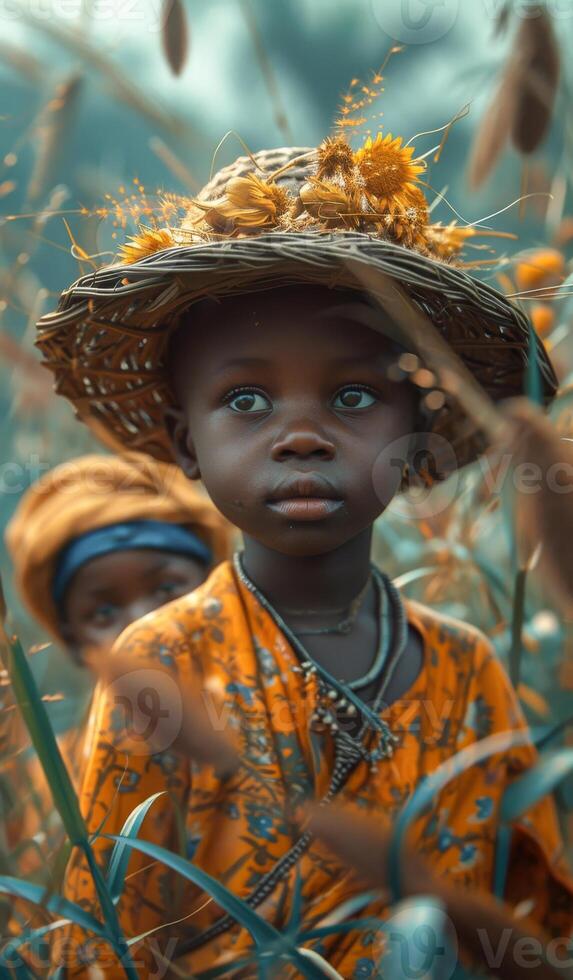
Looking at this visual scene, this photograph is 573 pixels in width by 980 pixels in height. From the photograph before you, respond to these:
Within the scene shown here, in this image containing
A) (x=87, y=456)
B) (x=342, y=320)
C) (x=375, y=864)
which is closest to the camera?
(x=375, y=864)

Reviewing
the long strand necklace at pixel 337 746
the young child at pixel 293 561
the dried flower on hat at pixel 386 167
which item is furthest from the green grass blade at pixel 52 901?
the dried flower on hat at pixel 386 167

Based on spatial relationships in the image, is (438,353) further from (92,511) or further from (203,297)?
(92,511)

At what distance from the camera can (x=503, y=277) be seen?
1.47 meters

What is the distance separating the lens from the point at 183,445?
1162mm

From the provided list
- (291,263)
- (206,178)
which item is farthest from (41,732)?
(206,178)

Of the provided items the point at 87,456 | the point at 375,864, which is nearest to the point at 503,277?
the point at 87,456

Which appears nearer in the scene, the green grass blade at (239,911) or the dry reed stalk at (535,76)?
the green grass blade at (239,911)

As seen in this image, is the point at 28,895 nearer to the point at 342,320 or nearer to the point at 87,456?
the point at 342,320

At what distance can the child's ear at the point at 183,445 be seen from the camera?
1150 millimetres

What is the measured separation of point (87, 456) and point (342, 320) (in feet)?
3.19

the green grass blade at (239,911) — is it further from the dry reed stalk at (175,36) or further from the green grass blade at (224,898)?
the dry reed stalk at (175,36)

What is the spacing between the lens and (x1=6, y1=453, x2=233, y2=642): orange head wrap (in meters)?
1.78

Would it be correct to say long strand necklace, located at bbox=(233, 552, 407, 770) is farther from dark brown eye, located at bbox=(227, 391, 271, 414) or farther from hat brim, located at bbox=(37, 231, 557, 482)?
hat brim, located at bbox=(37, 231, 557, 482)

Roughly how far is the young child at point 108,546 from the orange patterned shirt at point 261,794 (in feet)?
2.03
